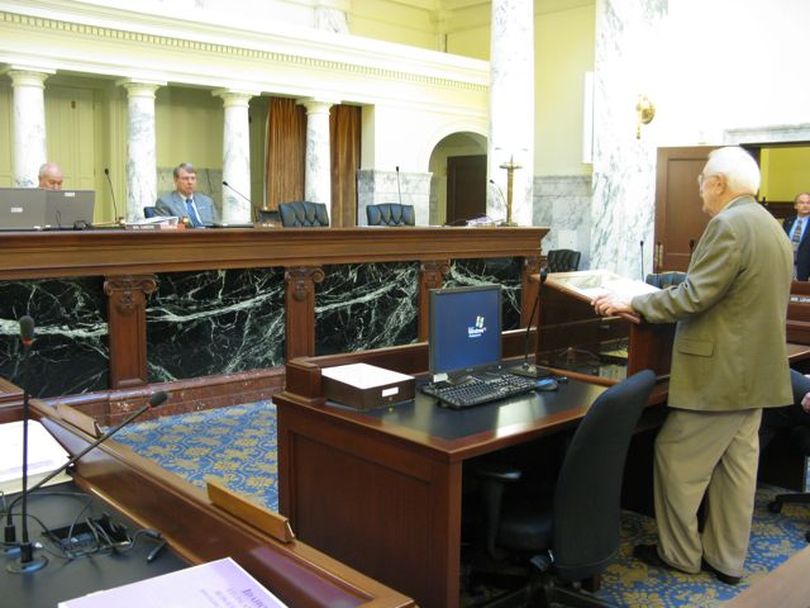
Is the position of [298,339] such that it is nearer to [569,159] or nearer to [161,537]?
[161,537]

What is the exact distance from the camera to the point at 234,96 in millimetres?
9617

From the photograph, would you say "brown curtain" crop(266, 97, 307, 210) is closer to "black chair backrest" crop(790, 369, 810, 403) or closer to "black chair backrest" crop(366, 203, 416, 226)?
"black chair backrest" crop(366, 203, 416, 226)

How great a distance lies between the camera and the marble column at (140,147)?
8.85 m

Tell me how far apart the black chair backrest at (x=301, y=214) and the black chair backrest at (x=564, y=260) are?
4.35m

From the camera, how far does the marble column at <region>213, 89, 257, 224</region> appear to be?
9.66m

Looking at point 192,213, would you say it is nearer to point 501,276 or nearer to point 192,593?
point 501,276

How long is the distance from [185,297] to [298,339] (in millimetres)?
929

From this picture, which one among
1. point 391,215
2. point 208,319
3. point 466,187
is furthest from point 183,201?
point 466,187

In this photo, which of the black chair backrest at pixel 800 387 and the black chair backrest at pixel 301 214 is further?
the black chair backrest at pixel 301 214

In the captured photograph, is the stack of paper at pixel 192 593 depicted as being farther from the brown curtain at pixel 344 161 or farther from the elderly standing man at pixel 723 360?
the brown curtain at pixel 344 161

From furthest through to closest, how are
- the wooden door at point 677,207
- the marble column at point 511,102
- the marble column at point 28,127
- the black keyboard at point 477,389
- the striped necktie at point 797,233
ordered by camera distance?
the marble column at point 511,102 < the wooden door at point 677,207 < the striped necktie at point 797,233 < the marble column at point 28,127 < the black keyboard at point 477,389

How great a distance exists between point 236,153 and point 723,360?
777 cm

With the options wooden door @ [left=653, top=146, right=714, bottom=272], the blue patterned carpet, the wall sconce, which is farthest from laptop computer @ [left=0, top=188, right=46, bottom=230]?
the wall sconce

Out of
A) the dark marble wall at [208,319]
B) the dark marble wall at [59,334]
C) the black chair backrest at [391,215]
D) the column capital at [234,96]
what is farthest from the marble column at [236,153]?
the dark marble wall at [59,334]
